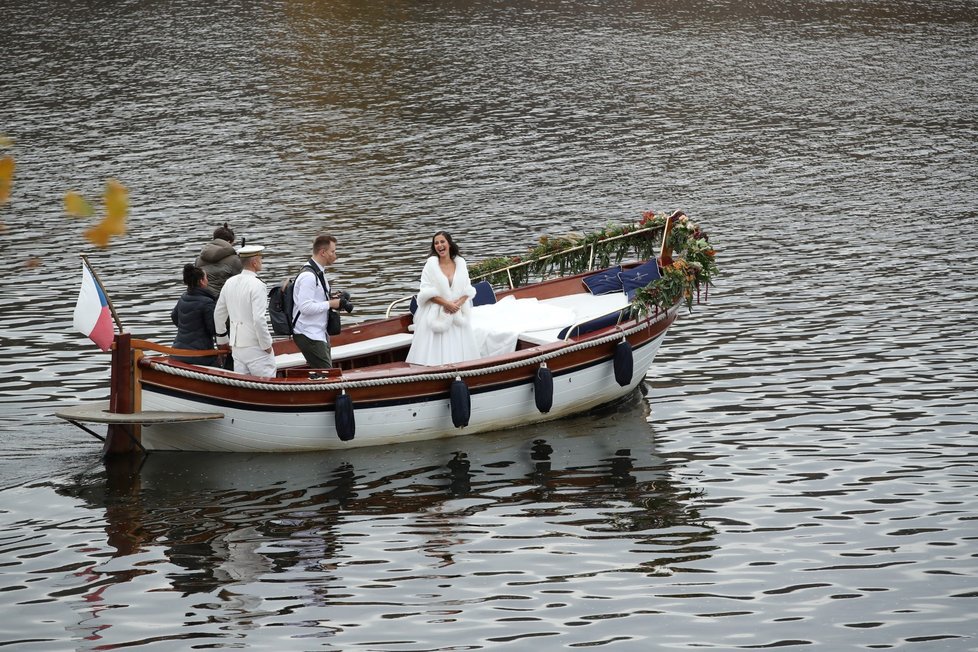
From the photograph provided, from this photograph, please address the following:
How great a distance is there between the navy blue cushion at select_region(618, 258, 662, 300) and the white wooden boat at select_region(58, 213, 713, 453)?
6.9 inches

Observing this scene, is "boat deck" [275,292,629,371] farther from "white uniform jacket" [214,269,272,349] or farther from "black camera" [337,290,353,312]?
"black camera" [337,290,353,312]

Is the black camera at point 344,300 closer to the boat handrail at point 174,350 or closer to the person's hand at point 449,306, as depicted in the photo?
the person's hand at point 449,306

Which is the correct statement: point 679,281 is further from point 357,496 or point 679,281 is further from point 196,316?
point 196,316

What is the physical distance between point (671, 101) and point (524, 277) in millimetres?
21748

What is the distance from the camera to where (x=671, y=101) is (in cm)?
3844

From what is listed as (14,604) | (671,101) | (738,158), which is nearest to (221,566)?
(14,604)

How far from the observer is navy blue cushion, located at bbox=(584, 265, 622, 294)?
686 inches

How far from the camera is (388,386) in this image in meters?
14.1

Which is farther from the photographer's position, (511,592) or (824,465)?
(824,465)

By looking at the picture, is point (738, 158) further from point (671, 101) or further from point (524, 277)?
point (524, 277)

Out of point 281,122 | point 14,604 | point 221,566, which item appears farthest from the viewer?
point 281,122

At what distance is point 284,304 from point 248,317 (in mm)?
1092

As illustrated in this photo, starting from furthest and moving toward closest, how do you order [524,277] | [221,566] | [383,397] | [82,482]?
[524,277]
[383,397]
[82,482]
[221,566]

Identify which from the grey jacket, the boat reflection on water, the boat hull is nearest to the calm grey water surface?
the boat reflection on water
